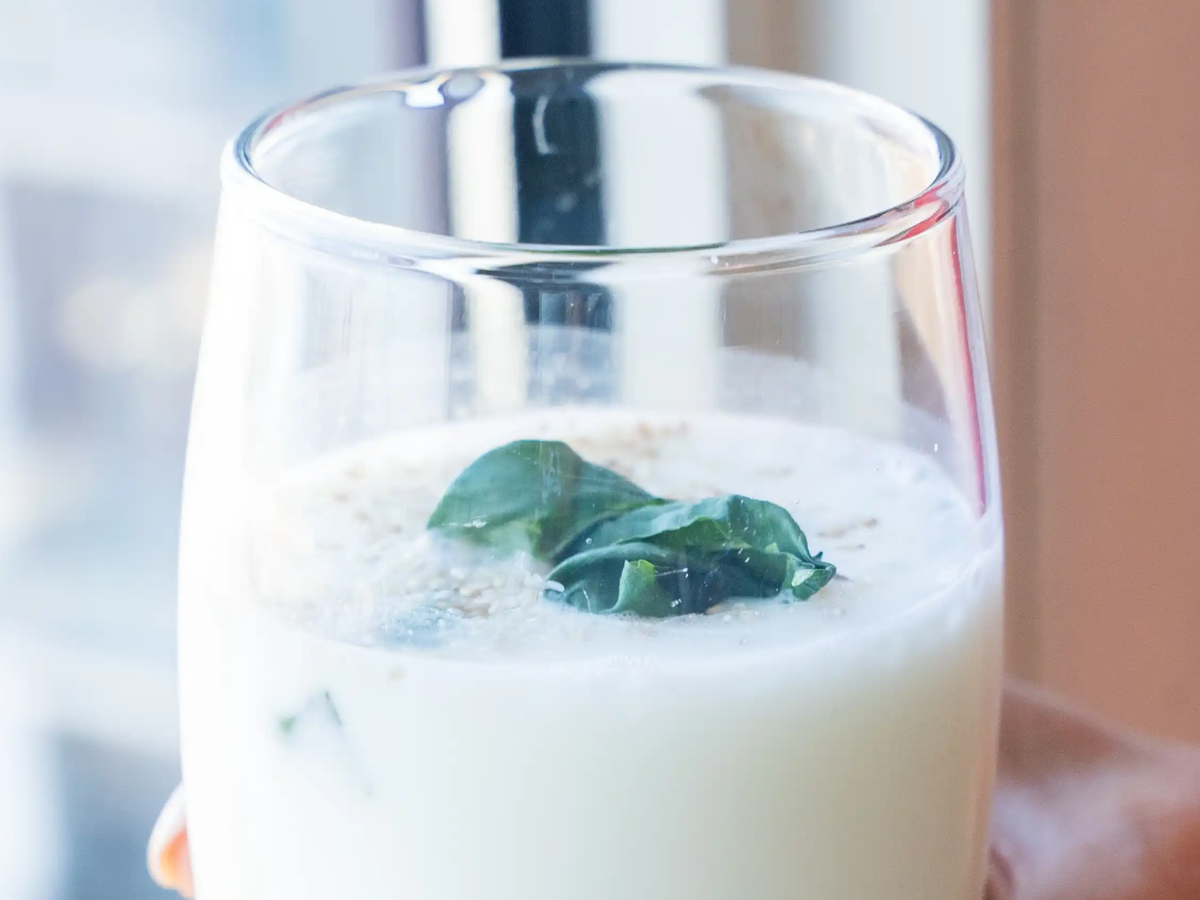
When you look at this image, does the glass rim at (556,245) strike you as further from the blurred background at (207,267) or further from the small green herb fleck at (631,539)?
the blurred background at (207,267)

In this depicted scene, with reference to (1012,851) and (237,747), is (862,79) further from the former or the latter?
(237,747)

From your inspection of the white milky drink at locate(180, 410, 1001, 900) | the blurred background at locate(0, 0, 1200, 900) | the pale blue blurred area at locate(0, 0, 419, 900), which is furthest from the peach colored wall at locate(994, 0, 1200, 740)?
the white milky drink at locate(180, 410, 1001, 900)

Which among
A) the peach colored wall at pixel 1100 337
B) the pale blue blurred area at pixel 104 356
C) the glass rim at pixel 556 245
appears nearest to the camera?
the glass rim at pixel 556 245

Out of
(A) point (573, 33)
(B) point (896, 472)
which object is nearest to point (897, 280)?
(B) point (896, 472)

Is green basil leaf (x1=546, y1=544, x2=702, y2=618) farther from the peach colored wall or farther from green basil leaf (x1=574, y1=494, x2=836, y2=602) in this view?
the peach colored wall

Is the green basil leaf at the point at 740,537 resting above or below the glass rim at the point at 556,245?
below

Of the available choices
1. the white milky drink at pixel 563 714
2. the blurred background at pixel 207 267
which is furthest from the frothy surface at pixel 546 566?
the blurred background at pixel 207 267

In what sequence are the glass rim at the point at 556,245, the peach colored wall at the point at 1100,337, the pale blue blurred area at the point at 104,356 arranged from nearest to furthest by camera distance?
→ the glass rim at the point at 556,245 < the pale blue blurred area at the point at 104,356 < the peach colored wall at the point at 1100,337
